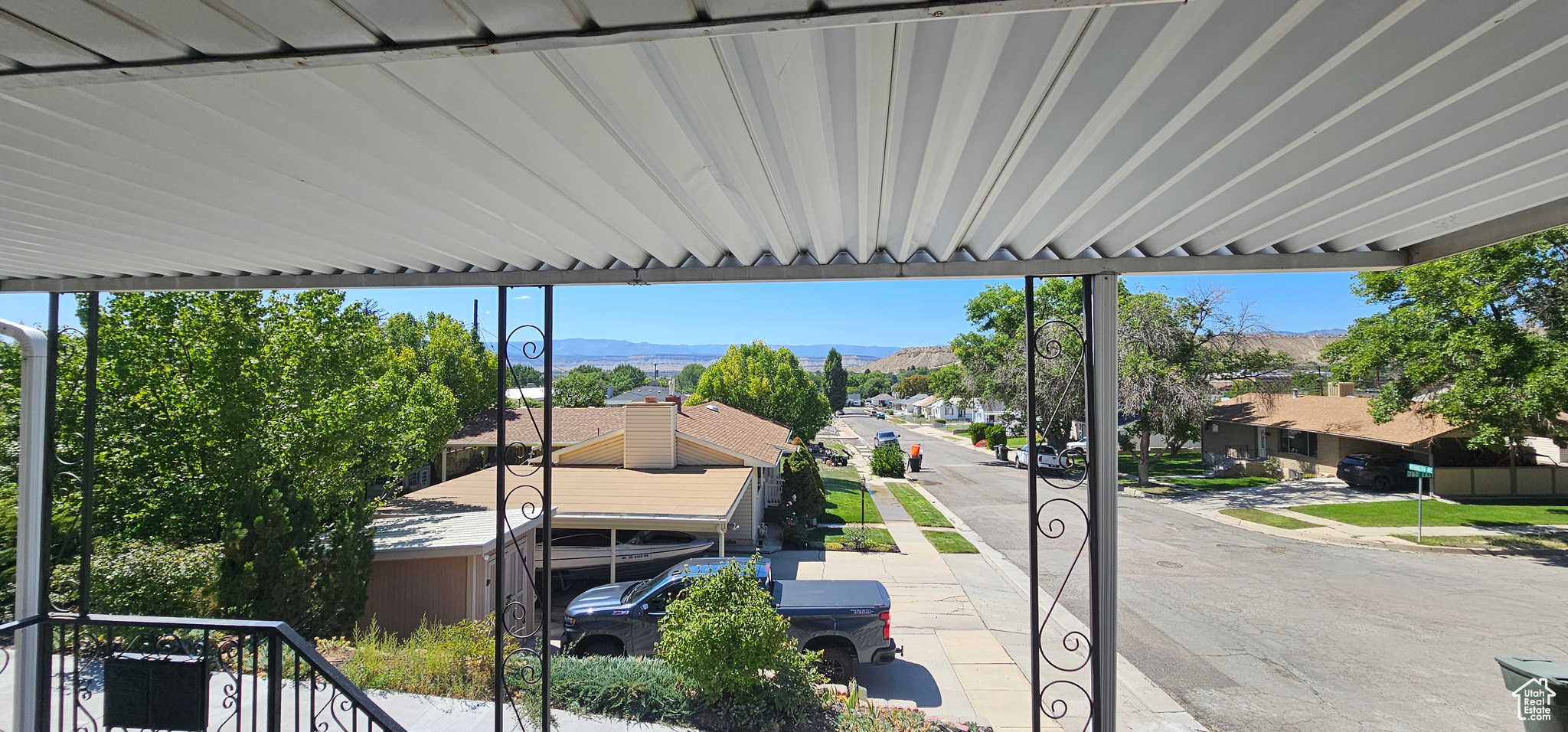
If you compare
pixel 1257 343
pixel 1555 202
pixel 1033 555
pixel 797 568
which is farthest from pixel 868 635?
pixel 1257 343

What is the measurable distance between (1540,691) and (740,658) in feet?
20.0

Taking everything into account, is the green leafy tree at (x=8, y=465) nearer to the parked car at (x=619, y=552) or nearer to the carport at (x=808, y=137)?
the parked car at (x=619, y=552)

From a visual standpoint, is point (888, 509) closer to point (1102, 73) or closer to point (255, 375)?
point (255, 375)

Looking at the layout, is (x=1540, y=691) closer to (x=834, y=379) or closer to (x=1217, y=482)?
(x=1217, y=482)

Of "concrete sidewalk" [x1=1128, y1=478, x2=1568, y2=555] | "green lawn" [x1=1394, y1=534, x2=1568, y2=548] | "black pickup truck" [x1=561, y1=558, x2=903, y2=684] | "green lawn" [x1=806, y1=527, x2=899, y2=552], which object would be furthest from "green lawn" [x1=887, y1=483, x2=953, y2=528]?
"green lawn" [x1=1394, y1=534, x2=1568, y2=548]

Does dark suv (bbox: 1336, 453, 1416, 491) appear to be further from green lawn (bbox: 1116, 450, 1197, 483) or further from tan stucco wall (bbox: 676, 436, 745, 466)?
tan stucco wall (bbox: 676, 436, 745, 466)

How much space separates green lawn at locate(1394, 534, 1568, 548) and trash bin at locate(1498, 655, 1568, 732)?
10.6 m

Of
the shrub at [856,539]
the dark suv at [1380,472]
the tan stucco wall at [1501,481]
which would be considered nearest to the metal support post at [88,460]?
the shrub at [856,539]

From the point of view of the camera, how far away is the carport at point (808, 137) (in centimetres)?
115

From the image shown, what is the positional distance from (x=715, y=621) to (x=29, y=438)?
435 cm

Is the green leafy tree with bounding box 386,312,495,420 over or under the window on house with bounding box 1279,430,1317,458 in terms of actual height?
over

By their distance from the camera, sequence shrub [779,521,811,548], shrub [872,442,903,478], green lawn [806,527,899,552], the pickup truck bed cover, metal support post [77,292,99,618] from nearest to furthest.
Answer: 1. metal support post [77,292,99,618]
2. the pickup truck bed cover
3. green lawn [806,527,899,552]
4. shrub [779,521,811,548]
5. shrub [872,442,903,478]

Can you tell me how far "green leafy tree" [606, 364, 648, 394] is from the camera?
276 feet

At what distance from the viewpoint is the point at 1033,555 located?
319cm
